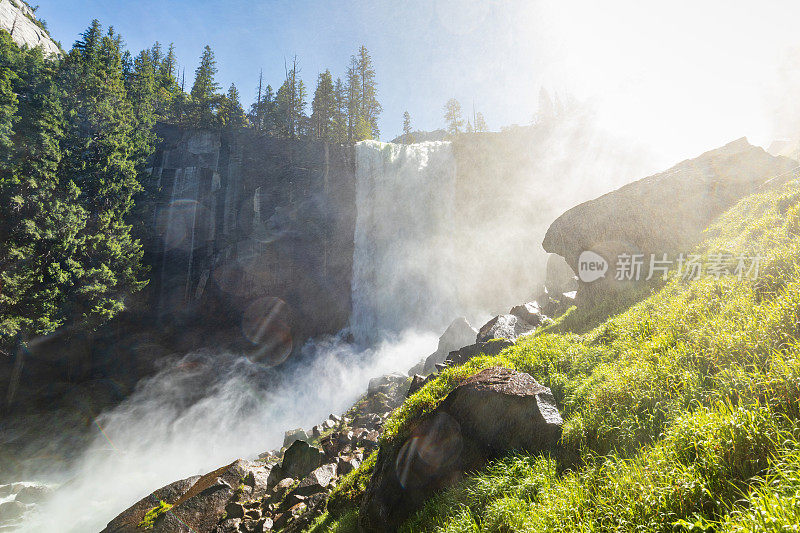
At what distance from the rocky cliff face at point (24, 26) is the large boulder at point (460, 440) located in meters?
56.3

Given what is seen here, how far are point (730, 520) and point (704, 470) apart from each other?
0.78 meters

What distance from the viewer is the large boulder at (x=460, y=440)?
480cm

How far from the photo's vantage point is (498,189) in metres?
35.2

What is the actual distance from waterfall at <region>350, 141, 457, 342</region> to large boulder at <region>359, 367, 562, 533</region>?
79.5 feet

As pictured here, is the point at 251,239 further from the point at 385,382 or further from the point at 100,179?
the point at 385,382

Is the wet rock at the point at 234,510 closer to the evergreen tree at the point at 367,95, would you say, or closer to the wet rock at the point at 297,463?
the wet rock at the point at 297,463

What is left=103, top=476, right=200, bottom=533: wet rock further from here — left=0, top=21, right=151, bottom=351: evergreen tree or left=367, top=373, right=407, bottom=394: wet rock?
left=0, top=21, right=151, bottom=351: evergreen tree

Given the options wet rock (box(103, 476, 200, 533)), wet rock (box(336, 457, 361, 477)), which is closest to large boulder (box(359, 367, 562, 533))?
wet rock (box(336, 457, 361, 477))

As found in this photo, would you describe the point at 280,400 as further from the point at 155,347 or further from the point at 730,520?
the point at 730,520

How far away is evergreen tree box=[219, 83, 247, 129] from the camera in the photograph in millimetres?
40434

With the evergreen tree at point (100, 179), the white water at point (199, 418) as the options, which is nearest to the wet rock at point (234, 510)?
the white water at point (199, 418)

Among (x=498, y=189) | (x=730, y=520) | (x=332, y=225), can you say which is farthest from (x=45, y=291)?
(x=498, y=189)

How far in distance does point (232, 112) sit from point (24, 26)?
29.4 m

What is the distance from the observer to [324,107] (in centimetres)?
4388
